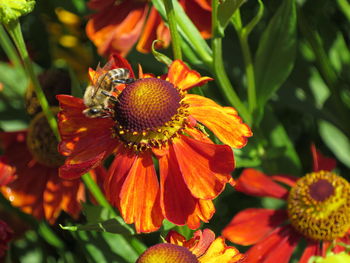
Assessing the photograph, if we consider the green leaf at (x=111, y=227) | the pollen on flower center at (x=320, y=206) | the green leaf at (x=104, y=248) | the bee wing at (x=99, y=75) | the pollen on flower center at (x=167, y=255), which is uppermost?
the bee wing at (x=99, y=75)

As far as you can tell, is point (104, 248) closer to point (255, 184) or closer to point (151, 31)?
point (255, 184)

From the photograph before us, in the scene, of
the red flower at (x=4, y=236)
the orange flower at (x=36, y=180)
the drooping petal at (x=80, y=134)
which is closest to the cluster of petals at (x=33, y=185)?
the orange flower at (x=36, y=180)

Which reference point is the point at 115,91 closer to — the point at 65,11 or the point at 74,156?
the point at 74,156

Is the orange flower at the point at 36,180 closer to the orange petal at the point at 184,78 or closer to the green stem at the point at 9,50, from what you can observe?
the green stem at the point at 9,50

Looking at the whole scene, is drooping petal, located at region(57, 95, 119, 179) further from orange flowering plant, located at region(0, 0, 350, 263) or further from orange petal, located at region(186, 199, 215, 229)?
orange petal, located at region(186, 199, 215, 229)

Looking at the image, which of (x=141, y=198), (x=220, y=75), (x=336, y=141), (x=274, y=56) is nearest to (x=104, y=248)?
(x=141, y=198)

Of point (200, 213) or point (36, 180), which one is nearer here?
point (200, 213)
